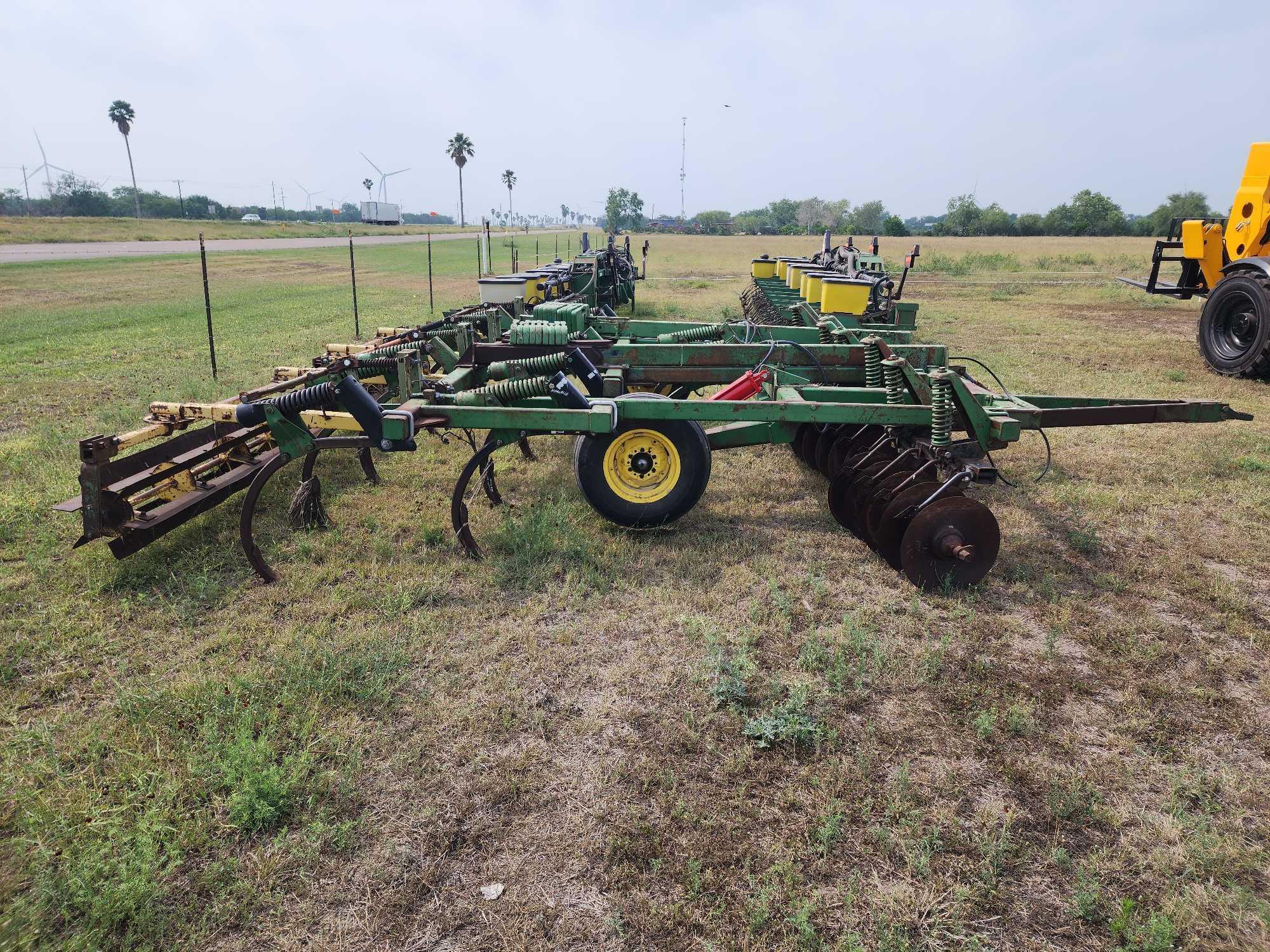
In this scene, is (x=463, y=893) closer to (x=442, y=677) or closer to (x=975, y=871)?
(x=442, y=677)

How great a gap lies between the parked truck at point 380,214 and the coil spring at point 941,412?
9180 centimetres

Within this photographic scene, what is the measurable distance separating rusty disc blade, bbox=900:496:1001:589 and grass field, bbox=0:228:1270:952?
14cm

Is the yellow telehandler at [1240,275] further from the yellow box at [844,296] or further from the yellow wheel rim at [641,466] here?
the yellow wheel rim at [641,466]

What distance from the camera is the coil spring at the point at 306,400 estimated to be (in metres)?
4.08

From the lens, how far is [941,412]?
4273 millimetres

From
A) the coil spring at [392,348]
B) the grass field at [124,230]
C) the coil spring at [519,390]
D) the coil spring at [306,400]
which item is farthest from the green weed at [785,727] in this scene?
the grass field at [124,230]

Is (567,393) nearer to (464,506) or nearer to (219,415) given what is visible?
(464,506)

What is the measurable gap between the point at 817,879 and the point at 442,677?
1879mm

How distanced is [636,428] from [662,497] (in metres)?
0.49

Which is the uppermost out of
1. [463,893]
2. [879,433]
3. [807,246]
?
[807,246]

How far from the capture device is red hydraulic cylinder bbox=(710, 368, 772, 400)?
5312mm

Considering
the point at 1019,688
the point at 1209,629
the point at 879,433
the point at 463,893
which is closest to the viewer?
the point at 463,893

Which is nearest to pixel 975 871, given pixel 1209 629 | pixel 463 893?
pixel 463 893

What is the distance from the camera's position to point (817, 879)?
2.43m
